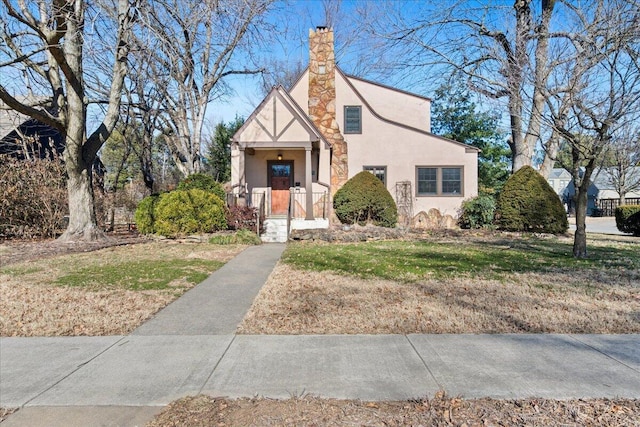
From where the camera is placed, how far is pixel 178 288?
6.72 meters

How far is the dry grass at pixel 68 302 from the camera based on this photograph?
15.6 feet

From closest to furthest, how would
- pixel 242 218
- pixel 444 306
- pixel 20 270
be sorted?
1. pixel 444 306
2. pixel 20 270
3. pixel 242 218

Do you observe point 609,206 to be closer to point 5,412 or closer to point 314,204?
point 314,204

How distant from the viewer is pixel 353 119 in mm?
18781

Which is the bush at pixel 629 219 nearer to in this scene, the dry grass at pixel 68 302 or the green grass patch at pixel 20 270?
the dry grass at pixel 68 302

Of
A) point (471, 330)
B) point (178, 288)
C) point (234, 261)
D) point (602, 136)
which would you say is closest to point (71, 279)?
point (178, 288)

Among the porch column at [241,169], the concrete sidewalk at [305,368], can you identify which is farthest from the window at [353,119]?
the concrete sidewalk at [305,368]

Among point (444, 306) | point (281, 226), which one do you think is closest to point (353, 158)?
point (281, 226)

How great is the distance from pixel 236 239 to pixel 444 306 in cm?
869

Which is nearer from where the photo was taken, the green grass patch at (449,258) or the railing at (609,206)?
the green grass patch at (449,258)

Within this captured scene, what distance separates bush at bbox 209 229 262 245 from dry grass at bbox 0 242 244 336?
12.1 feet

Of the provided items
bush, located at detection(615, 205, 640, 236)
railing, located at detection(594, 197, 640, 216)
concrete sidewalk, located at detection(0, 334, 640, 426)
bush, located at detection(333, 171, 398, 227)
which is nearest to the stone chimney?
bush, located at detection(333, 171, 398, 227)

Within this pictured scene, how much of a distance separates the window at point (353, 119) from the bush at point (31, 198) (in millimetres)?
11841

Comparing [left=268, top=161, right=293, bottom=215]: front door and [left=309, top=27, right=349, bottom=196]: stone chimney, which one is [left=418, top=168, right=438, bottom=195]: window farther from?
[left=268, top=161, right=293, bottom=215]: front door
